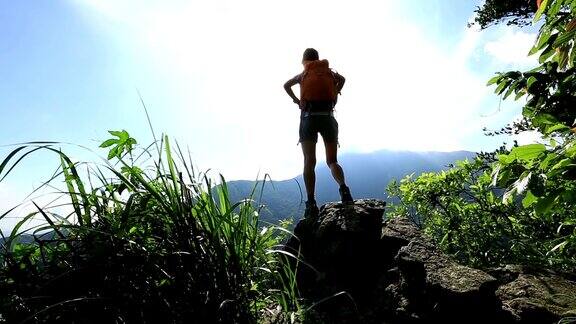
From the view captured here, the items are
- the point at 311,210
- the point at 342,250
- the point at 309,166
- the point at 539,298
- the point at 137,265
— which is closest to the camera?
the point at 137,265

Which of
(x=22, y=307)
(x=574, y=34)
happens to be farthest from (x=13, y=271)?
(x=574, y=34)

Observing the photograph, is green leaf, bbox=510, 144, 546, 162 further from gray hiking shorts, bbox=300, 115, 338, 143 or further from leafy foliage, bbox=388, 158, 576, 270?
gray hiking shorts, bbox=300, 115, 338, 143

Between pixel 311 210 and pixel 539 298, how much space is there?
2851 millimetres

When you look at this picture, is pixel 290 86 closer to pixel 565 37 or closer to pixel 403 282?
pixel 403 282

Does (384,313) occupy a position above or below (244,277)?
below

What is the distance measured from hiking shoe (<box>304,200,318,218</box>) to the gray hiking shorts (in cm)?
101

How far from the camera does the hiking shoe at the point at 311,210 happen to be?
5075 mm

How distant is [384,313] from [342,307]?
1.17ft

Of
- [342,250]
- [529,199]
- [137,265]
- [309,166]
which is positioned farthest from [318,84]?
[137,265]

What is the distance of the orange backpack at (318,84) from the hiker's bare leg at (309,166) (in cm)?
74

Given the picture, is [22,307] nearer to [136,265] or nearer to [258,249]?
[136,265]

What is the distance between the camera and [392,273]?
3.62 m

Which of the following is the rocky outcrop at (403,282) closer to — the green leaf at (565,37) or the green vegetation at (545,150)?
the green vegetation at (545,150)

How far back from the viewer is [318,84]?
5836mm
